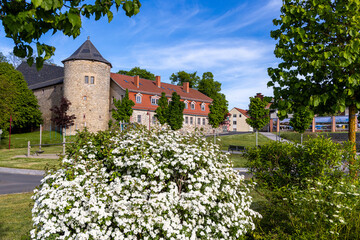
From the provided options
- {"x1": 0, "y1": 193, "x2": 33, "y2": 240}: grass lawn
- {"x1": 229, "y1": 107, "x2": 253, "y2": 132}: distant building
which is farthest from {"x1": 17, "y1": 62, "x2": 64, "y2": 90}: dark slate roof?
{"x1": 229, "y1": 107, "x2": 253, "y2": 132}: distant building

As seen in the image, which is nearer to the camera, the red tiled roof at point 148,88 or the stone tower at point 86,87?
the stone tower at point 86,87

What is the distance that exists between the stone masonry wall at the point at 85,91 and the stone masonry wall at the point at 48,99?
248 inches

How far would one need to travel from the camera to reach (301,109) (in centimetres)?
646

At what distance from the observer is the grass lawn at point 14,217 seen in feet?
17.4

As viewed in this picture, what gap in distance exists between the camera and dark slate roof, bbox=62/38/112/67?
1550 inches

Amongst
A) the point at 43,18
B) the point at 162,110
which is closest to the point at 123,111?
the point at 162,110

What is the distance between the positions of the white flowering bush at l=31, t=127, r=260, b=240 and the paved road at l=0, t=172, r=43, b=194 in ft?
24.3

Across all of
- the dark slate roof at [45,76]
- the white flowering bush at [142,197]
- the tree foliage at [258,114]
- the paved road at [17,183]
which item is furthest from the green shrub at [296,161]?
the dark slate roof at [45,76]

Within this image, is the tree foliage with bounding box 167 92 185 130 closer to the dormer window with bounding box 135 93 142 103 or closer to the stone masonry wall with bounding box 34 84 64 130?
the dormer window with bounding box 135 93 142 103

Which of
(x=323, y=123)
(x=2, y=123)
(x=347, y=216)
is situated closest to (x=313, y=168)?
(x=347, y=216)

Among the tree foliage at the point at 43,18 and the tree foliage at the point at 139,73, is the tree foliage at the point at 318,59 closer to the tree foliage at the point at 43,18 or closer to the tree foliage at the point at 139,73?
the tree foliage at the point at 43,18

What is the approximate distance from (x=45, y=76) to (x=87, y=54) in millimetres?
16936

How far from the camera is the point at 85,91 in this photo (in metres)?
39.2

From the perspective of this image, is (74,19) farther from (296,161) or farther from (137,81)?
(137,81)
